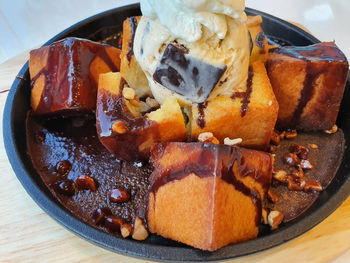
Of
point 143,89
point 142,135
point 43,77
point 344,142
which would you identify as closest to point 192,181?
point 142,135

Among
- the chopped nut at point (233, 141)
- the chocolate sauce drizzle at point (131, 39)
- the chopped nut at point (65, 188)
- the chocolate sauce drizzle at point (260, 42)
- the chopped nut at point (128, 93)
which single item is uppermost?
the chocolate sauce drizzle at point (131, 39)

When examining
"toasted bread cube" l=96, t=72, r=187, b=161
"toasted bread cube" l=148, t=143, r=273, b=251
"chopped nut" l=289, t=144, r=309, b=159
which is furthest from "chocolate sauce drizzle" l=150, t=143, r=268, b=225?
"chopped nut" l=289, t=144, r=309, b=159

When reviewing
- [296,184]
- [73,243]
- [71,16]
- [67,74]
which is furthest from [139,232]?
[71,16]

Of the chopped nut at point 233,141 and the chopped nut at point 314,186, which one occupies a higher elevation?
the chopped nut at point 233,141

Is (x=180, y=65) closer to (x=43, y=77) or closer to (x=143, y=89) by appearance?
(x=143, y=89)

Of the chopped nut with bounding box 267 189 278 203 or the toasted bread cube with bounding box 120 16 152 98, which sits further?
the toasted bread cube with bounding box 120 16 152 98

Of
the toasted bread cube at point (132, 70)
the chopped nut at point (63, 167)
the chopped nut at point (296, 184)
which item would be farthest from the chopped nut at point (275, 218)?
the chopped nut at point (63, 167)

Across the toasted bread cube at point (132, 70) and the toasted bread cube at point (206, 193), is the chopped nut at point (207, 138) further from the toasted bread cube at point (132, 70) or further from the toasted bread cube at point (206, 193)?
the toasted bread cube at point (132, 70)

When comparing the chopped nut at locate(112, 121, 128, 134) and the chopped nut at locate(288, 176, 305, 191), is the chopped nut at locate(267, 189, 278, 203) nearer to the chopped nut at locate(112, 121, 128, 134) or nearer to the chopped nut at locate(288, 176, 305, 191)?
the chopped nut at locate(288, 176, 305, 191)
